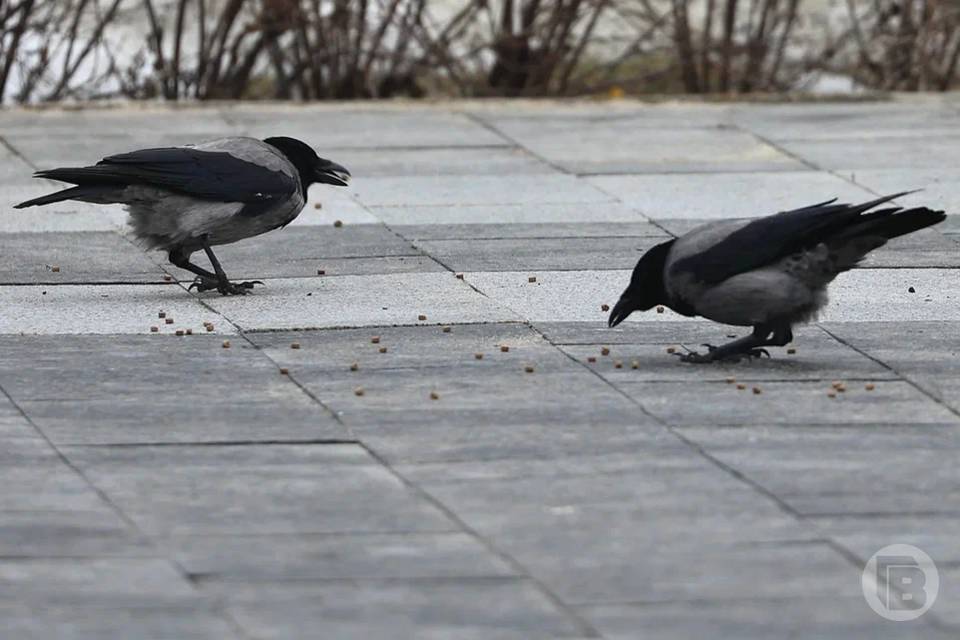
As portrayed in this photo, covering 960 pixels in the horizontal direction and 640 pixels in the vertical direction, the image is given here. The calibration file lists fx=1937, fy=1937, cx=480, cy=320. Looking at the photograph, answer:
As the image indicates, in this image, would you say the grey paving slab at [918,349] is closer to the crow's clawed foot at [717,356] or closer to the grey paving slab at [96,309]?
the crow's clawed foot at [717,356]

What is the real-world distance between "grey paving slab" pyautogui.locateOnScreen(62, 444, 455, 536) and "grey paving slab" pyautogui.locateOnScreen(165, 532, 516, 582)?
9cm

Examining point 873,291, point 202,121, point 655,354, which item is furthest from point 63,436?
point 202,121

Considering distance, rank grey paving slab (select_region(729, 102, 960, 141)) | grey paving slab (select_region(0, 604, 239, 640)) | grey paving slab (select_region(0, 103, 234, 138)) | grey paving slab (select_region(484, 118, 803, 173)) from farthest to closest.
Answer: grey paving slab (select_region(729, 102, 960, 141))
grey paving slab (select_region(0, 103, 234, 138))
grey paving slab (select_region(484, 118, 803, 173))
grey paving slab (select_region(0, 604, 239, 640))

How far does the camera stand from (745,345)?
316 inches

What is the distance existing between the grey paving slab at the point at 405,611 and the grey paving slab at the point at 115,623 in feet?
0.31

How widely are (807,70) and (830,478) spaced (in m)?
11.8

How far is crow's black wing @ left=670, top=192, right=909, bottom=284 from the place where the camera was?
7.61 metres

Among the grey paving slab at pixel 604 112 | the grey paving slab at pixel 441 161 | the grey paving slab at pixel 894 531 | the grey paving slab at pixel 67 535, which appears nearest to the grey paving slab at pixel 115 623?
the grey paving slab at pixel 67 535

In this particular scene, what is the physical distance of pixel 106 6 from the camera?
17625 mm

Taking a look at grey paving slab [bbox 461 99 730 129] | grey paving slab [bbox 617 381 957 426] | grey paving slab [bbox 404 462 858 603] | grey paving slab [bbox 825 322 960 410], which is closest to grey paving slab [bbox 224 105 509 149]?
grey paving slab [bbox 461 99 730 129]

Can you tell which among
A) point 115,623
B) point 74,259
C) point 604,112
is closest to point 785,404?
point 115,623

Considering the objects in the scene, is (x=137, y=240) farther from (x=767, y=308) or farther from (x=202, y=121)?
(x=202, y=121)

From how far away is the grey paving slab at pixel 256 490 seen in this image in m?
5.83

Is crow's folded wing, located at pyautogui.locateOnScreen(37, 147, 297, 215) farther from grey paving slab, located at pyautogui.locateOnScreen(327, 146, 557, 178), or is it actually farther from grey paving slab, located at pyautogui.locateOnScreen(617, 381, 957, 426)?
grey paving slab, located at pyautogui.locateOnScreen(327, 146, 557, 178)
